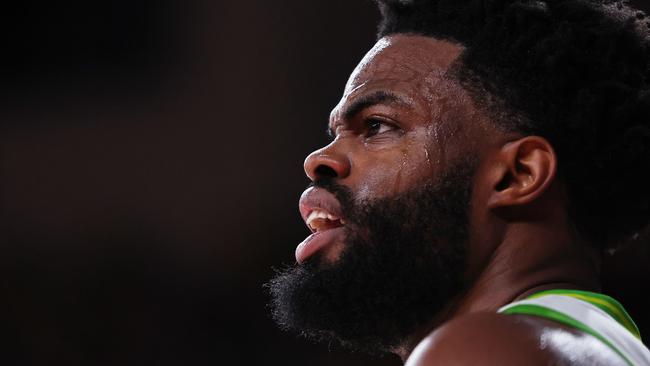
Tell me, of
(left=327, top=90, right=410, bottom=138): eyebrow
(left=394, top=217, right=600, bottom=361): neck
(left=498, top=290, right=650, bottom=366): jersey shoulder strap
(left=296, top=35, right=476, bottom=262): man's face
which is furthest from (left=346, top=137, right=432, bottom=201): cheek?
(left=498, top=290, right=650, bottom=366): jersey shoulder strap

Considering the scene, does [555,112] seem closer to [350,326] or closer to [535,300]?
[535,300]

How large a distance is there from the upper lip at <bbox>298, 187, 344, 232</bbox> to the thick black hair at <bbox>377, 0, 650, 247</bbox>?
0.37 metres

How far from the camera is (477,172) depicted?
6.63 feet

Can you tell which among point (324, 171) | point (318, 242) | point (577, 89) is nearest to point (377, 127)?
point (324, 171)

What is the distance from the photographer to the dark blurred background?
4.96 meters

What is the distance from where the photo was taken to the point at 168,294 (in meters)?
4.97

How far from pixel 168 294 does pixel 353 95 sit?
302 centimetres

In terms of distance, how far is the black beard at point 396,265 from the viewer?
1985 mm

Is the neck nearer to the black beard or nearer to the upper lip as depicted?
the black beard

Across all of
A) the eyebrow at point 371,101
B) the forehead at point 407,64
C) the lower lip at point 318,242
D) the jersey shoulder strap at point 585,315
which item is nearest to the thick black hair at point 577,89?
the forehead at point 407,64

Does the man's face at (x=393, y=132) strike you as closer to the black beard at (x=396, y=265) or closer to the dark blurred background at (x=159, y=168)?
the black beard at (x=396, y=265)

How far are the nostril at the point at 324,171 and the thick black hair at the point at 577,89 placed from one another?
1.10ft

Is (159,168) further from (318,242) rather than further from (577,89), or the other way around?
(577,89)

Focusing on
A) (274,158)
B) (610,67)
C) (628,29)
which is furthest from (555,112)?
(274,158)
